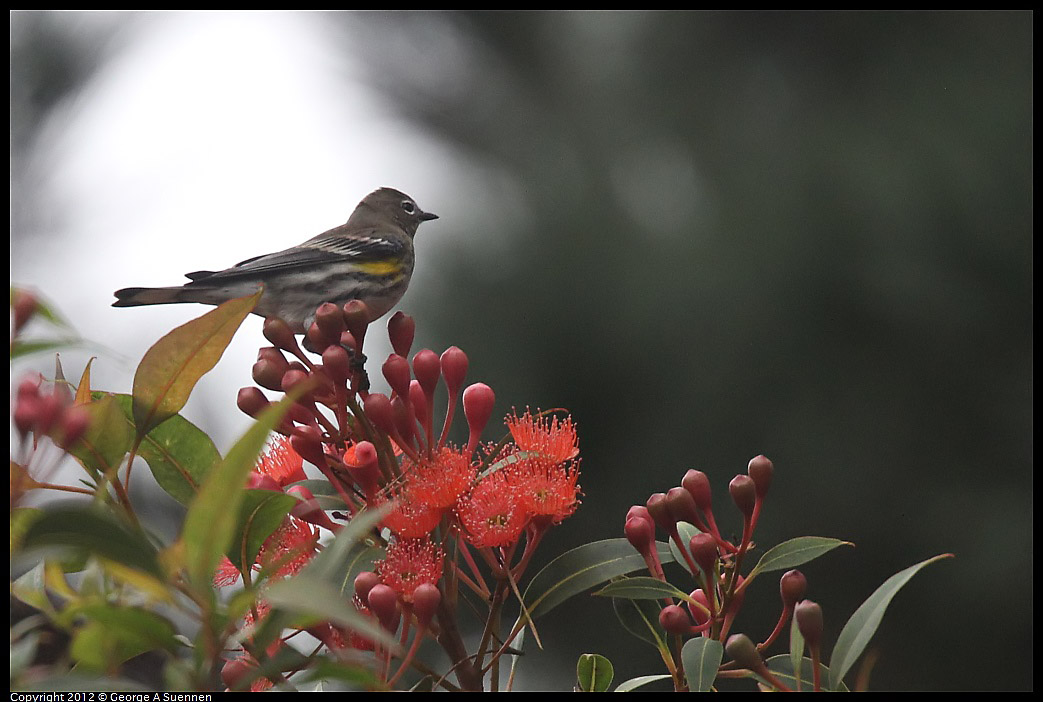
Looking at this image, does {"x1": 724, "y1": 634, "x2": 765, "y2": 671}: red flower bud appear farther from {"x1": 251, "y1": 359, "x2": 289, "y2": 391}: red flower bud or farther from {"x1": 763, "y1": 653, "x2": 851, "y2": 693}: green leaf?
{"x1": 251, "y1": 359, "x2": 289, "y2": 391}: red flower bud

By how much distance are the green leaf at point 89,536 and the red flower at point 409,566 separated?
0.43 metres

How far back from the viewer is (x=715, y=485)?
5418 millimetres

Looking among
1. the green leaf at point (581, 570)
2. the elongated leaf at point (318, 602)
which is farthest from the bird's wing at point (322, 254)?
the elongated leaf at point (318, 602)

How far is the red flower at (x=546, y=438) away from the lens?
4.01 feet

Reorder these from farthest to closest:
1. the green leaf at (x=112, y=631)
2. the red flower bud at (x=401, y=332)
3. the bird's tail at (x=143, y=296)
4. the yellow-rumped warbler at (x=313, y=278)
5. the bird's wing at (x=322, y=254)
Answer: the bird's wing at (x=322, y=254) → the yellow-rumped warbler at (x=313, y=278) → the bird's tail at (x=143, y=296) → the red flower bud at (x=401, y=332) → the green leaf at (x=112, y=631)

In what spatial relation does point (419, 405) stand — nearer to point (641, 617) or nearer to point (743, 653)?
point (641, 617)

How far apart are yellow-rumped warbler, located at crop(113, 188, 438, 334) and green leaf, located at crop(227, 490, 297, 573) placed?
141 cm

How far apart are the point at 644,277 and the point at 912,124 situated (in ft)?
5.99

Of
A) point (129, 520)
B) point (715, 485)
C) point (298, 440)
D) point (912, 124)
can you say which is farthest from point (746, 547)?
point (912, 124)

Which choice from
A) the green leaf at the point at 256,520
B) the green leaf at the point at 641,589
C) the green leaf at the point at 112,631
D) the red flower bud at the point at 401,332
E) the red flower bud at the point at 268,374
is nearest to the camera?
the green leaf at the point at 112,631

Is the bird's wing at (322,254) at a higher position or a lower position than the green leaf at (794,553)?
higher

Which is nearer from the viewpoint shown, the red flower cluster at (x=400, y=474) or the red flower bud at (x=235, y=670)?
the red flower bud at (x=235, y=670)

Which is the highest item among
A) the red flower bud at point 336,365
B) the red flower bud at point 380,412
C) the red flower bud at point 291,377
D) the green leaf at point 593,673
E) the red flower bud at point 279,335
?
the red flower bud at point 279,335

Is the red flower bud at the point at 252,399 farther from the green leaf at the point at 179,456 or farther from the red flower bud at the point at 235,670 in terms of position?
the red flower bud at the point at 235,670
